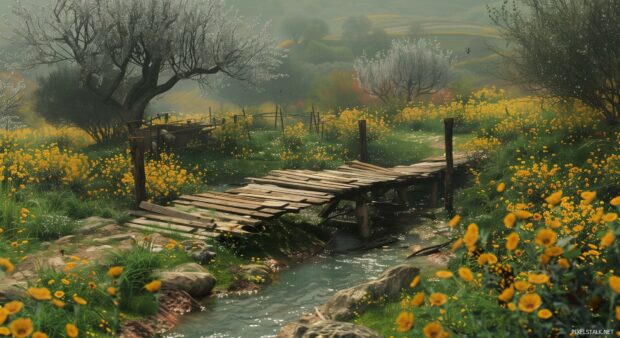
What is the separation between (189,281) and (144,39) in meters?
15.2

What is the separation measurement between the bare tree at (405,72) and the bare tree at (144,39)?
9.61 metres

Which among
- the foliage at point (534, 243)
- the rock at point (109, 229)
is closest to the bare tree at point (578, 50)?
the foliage at point (534, 243)

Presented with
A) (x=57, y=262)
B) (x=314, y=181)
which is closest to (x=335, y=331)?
(x=57, y=262)

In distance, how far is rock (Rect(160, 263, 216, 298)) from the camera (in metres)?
9.63

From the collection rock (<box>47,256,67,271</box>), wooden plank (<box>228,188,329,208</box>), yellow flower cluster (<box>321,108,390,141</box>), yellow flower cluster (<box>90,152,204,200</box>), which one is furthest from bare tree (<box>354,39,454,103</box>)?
rock (<box>47,256,67,271</box>)

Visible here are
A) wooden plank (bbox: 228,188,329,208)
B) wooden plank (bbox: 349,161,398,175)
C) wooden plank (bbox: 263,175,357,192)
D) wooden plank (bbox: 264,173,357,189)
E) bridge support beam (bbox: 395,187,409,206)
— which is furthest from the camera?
bridge support beam (bbox: 395,187,409,206)

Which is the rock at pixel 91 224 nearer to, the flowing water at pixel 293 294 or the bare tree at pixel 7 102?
the flowing water at pixel 293 294

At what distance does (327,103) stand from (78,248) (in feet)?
94.0

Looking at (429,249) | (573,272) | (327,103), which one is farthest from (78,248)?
(327,103)

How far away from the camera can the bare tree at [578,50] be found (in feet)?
45.9

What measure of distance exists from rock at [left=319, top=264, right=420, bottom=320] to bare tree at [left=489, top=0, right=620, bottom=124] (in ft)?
24.6

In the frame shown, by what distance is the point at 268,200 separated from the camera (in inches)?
546

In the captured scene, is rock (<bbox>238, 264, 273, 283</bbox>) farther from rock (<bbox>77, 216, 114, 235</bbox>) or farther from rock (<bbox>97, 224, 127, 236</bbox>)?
rock (<bbox>77, 216, 114, 235</bbox>)

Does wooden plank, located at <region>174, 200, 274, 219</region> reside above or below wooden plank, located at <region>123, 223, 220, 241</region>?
above
